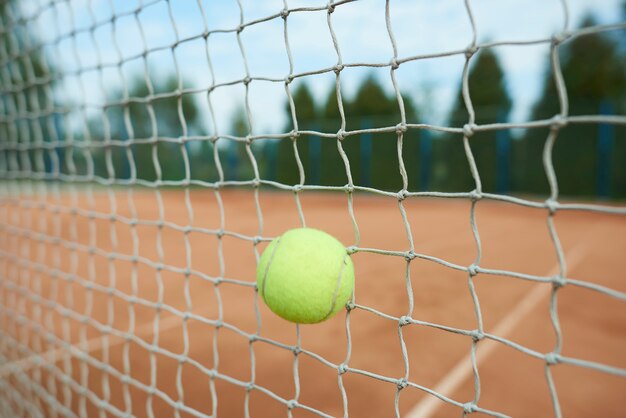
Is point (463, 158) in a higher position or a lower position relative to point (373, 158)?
lower

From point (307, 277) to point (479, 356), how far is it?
6.21 feet

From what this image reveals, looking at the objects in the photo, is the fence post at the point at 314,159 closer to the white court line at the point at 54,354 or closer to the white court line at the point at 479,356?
the white court line at the point at 479,356

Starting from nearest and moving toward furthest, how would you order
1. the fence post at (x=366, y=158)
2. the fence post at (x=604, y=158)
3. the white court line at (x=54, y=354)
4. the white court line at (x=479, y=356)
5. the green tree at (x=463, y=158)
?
the white court line at (x=479, y=356) < the white court line at (x=54, y=354) < the fence post at (x=604, y=158) < the green tree at (x=463, y=158) < the fence post at (x=366, y=158)

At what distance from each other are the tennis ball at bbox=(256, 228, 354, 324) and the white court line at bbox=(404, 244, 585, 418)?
3.85ft

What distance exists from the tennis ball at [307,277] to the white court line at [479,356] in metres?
1.17

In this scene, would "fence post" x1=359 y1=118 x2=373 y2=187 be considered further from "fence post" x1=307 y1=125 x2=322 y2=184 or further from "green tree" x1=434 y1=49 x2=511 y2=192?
"green tree" x1=434 y1=49 x2=511 y2=192

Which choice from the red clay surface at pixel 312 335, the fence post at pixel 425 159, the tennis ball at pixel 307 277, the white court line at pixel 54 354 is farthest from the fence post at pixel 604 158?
the tennis ball at pixel 307 277

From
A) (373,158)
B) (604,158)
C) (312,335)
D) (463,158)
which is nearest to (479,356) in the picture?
(312,335)

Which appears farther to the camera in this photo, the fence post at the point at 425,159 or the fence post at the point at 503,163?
the fence post at the point at 425,159

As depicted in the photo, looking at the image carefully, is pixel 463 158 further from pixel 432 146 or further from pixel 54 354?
pixel 54 354

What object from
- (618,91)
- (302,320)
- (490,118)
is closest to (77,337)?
(302,320)

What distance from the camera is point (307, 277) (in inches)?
40.8

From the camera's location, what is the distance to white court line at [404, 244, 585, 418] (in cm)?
205

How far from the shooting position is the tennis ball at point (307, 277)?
1.04 meters
